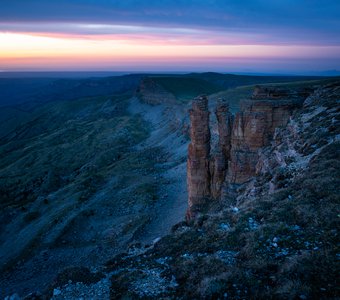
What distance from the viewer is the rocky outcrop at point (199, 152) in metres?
27.3

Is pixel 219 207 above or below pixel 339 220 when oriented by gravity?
below

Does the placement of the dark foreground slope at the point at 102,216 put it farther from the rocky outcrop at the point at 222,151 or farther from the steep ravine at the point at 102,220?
the rocky outcrop at the point at 222,151

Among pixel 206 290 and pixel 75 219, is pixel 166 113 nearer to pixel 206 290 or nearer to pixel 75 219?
pixel 75 219

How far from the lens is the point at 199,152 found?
27484 mm

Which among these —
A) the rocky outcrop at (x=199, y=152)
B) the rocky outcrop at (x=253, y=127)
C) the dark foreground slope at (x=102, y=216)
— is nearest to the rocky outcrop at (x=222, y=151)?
the rocky outcrop at (x=199, y=152)

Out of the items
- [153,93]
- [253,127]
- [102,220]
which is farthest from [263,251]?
[153,93]

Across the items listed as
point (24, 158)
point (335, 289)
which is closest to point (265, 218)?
point (335, 289)

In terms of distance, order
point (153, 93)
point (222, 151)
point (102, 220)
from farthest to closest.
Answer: point (153, 93), point (102, 220), point (222, 151)

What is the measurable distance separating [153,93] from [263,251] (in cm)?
12760

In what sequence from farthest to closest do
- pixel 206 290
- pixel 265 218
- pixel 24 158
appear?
1. pixel 24 158
2. pixel 265 218
3. pixel 206 290

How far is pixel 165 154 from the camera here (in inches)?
2430

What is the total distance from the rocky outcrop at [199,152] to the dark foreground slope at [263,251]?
32.1ft

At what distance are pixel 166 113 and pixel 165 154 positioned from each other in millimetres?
44107

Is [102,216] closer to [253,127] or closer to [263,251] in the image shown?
[253,127]
